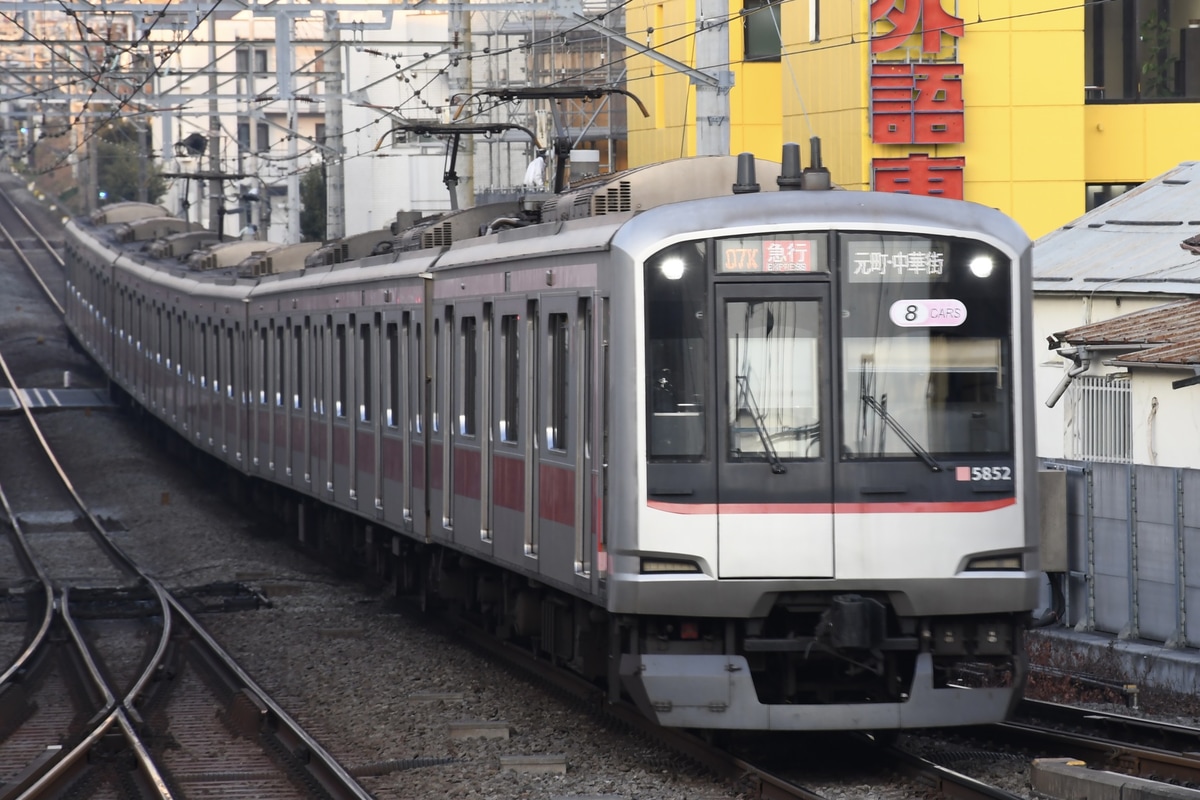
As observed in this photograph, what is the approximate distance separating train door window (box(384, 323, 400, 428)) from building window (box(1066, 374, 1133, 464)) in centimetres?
557

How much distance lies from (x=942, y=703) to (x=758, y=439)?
1395 millimetres

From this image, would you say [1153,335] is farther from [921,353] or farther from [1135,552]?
[921,353]

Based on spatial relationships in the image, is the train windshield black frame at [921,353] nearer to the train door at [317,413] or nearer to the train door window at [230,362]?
the train door at [317,413]

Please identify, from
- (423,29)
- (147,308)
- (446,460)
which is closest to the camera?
(446,460)

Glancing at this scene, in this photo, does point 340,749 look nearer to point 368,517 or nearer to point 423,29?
point 368,517

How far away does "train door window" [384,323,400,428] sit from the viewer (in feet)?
44.9

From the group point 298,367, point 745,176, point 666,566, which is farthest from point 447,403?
point 298,367

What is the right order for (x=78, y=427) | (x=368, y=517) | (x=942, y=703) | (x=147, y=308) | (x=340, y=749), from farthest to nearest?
(x=78, y=427) < (x=147, y=308) < (x=368, y=517) < (x=340, y=749) < (x=942, y=703)

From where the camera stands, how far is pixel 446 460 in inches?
484

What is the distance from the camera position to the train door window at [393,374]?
44.9ft

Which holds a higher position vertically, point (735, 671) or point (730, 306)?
point (730, 306)

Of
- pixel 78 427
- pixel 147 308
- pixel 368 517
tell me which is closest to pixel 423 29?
pixel 78 427

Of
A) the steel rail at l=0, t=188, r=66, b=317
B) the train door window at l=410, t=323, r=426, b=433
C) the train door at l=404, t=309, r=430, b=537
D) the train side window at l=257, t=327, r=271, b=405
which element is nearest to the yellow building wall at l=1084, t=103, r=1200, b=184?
the train side window at l=257, t=327, r=271, b=405

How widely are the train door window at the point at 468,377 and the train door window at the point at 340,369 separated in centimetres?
396
